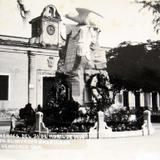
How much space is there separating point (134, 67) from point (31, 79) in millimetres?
1412

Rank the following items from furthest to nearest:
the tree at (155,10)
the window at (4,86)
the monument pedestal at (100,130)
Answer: the tree at (155,10) < the monument pedestal at (100,130) < the window at (4,86)

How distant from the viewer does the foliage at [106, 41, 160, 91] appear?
5000mm

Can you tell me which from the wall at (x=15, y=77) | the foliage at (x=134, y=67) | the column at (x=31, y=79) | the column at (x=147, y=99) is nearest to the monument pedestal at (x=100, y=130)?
the foliage at (x=134, y=67)

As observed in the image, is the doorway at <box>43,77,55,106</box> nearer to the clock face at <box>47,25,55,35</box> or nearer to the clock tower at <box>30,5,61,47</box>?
the clock tower at <box>30,5,61,47</box>

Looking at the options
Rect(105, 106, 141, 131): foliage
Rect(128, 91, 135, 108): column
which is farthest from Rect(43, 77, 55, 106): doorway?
Rect(128, 91, 135, 108): column

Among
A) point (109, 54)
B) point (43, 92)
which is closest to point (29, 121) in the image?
point (43, 92)

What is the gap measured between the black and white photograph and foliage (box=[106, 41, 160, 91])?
0.01 metres

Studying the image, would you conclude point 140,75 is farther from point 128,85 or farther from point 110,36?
point 110,36

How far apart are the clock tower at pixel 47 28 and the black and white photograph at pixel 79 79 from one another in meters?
0.01

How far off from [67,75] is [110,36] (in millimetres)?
787

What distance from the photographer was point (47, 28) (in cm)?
476

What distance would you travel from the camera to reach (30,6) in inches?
187

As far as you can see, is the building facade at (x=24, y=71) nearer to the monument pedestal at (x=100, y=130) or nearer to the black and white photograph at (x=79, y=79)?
the black and white photograph at (x=79, y=79)

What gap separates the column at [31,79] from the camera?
462cm
